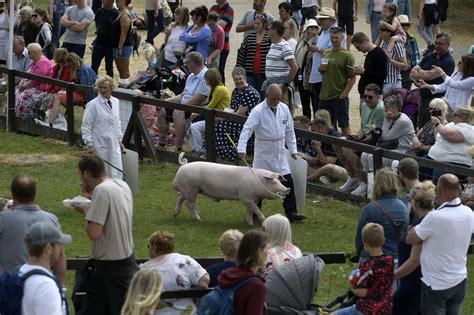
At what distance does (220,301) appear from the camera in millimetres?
10039

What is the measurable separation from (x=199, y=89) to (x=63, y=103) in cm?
262

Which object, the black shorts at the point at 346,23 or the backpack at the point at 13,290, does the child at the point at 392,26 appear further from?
the backpack at the point at 13,290

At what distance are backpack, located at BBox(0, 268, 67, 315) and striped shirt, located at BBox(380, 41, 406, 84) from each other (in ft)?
39.7

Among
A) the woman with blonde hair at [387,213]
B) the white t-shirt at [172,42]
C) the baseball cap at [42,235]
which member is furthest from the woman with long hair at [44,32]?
the baseball cap at [42,235]

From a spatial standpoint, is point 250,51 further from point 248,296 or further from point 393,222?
point 248,296

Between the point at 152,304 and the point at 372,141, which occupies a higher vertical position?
the point at 152,304

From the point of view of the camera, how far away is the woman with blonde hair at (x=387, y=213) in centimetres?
1209

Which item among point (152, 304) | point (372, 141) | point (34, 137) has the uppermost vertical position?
point (152, 304)

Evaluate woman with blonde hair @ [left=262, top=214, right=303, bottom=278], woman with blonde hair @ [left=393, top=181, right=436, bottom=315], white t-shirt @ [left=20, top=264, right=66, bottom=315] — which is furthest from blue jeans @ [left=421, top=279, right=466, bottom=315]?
white t-shirt @ [left=20, top=264, right=66, bottom=315]

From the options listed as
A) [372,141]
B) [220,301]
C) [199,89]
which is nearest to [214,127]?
[199,89]

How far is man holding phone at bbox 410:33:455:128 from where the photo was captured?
1936cm

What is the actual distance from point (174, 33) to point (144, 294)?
1375 centimetres

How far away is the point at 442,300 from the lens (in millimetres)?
11500

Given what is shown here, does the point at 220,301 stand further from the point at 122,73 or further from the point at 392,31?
the point at 122,73
